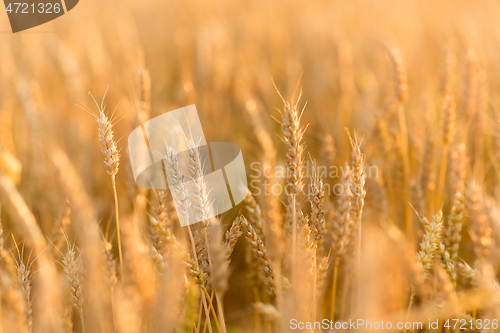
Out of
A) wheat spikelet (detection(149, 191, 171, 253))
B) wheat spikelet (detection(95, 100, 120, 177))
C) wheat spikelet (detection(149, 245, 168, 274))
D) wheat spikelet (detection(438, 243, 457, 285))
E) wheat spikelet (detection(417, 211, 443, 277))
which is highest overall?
wheat spikelet (detection(95, 100, 120, 177))

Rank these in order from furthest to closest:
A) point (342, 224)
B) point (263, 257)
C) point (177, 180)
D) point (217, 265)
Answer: point (342, 224) → point (263, 257) → point (177, 180) → point (217, 265)

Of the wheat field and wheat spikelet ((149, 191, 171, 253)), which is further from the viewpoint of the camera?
wheat spikelet ((149, 191, 171, 253))

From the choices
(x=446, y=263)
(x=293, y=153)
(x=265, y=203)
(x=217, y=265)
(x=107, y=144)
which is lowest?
(x=446, y=263)

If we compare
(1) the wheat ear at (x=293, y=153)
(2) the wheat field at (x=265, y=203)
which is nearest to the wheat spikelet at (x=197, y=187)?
(2) the wheat field at (x=265, y=203)

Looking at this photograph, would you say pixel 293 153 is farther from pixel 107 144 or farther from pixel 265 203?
pixel 107 144

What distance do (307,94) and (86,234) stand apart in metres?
2.79

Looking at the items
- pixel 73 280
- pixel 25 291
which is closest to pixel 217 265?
pixel 73 280

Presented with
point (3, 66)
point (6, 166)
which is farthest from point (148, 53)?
point (6, 166)

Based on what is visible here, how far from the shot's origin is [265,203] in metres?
0.89

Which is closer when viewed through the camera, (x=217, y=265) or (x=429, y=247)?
(x=217, y=265)

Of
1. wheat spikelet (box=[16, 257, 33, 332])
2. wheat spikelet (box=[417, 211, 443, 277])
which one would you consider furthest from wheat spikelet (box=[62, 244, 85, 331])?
wheat spikelet (box=[417, 211, 443, 277])

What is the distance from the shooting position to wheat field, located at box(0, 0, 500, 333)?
33.4 inches

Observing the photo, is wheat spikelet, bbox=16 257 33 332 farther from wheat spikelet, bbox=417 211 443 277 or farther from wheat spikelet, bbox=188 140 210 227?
wheat spikelet, bbox=417 211 443 277

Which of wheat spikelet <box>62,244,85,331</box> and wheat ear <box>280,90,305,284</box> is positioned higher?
wheat ear <box>280,90,305,284</box>
